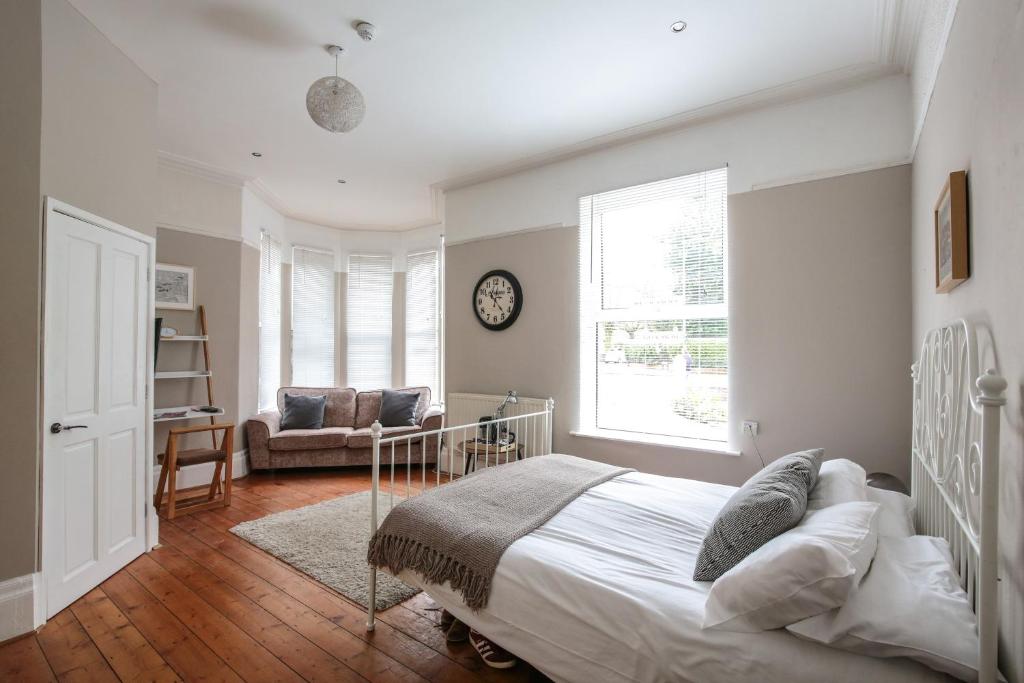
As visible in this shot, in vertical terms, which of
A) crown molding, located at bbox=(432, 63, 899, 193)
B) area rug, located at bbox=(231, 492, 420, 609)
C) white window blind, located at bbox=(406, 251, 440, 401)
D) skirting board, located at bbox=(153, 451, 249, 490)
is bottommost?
Result: area rug, located at bbox=(231, 492, 420, 609)

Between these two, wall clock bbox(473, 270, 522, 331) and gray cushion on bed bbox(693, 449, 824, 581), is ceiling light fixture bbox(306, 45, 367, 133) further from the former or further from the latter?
gray cushion on bed bbox(693, 449, 824, 581)

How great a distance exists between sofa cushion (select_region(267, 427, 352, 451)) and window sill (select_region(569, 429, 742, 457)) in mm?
2485

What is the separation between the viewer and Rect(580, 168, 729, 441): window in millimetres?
3246

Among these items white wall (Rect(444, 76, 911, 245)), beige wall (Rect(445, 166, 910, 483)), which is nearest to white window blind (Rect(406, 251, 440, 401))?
white wall (Rect(444, 76, 911, 245))

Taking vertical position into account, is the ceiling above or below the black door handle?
above

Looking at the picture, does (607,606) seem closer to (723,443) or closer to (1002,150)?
(1002,150)

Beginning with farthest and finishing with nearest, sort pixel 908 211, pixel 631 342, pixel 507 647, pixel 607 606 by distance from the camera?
pixel 631 342 → pixel 908 211 → pixel 507 647 → pixel 607 606

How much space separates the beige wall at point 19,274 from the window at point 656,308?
3.16 metres

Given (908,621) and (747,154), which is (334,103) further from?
Answer: (908,621)

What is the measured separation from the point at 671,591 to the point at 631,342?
2399 millimetres

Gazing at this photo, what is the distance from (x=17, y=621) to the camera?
2.08 metres

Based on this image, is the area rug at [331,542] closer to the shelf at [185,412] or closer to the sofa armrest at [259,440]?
the shelf at [185,412]

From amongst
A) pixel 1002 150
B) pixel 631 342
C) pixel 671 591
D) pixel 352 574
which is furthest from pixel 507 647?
pixel 631 342

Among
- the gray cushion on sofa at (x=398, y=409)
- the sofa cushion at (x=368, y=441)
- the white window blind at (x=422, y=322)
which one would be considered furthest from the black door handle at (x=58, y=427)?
the white window blind at (x=422, y=322)
